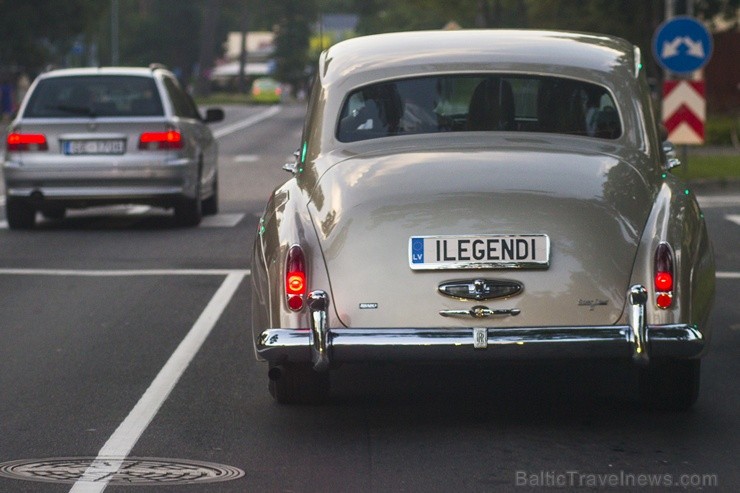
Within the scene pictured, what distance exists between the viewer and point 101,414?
25.3 feet

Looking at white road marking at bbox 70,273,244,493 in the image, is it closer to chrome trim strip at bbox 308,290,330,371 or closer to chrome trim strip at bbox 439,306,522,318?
chrome trim strip at bbox 308,290,330,371

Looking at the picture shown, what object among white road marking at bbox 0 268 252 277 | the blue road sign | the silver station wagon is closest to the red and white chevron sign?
the blue road sign

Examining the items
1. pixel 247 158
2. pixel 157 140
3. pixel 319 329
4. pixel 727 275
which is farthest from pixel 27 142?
pixel 247 158

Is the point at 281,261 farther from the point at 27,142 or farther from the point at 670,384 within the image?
the point at 27,142

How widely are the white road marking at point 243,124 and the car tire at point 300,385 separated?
3783 cm

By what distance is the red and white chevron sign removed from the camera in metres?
22.8

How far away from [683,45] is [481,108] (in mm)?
15729

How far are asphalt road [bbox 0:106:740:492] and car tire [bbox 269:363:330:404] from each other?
74 millimetres

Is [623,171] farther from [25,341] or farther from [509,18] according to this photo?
[509,18]

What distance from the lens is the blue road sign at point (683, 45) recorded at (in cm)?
2333

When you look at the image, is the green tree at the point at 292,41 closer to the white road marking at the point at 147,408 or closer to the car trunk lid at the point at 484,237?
the white road marking at the point at 147,408

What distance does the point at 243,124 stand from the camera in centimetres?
5500

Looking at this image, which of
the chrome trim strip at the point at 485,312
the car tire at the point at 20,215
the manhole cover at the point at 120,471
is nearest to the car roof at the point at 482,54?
the chrome trim strip at the point at 485,312

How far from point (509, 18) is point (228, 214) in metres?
55.8
